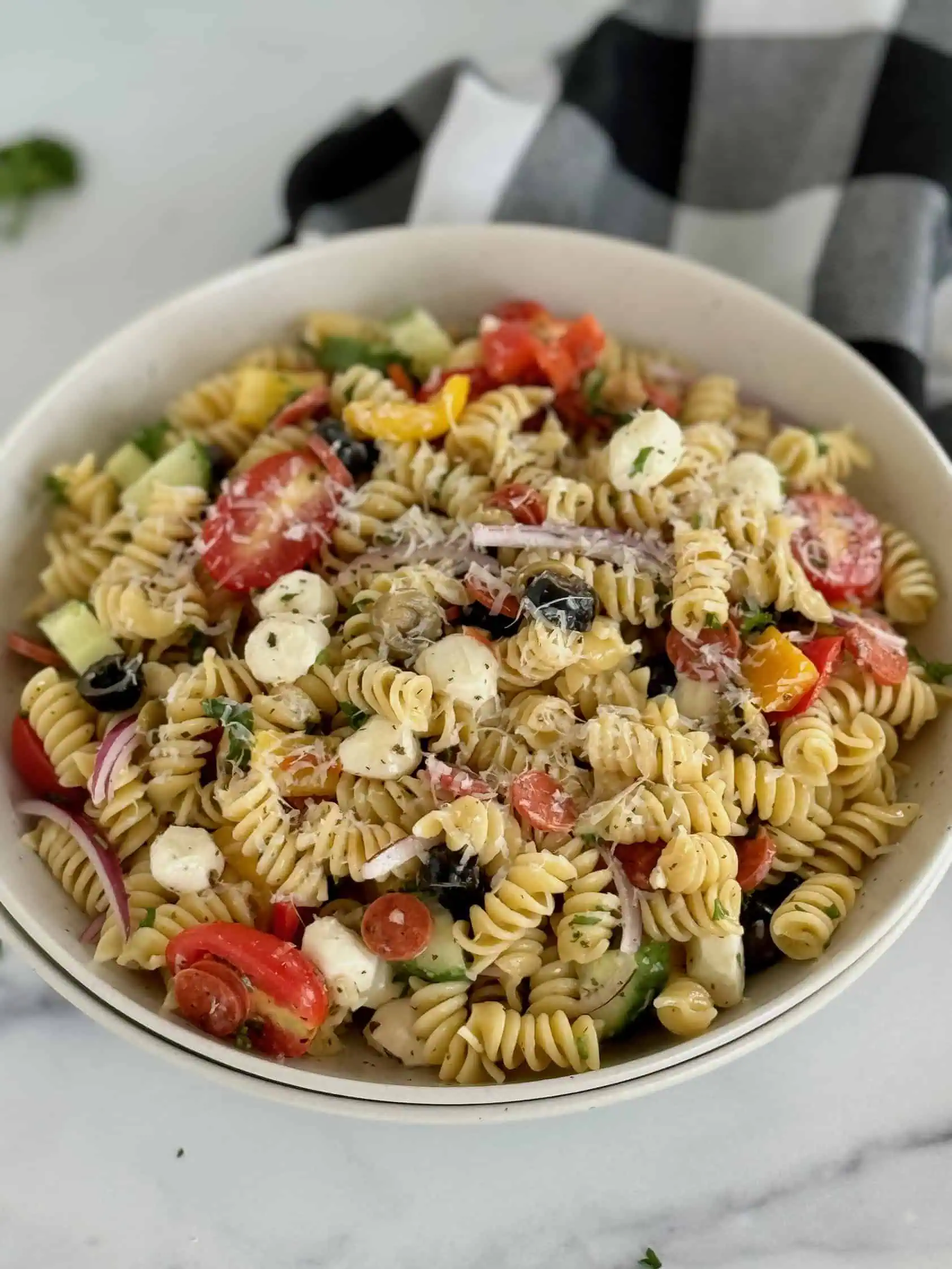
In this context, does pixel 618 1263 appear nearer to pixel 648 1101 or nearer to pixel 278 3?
pixel 648 1101

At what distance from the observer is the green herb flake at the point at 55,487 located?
110 inches

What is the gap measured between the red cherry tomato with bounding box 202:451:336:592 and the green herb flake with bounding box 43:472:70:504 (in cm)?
43

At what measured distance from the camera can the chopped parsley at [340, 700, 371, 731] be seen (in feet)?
7.63

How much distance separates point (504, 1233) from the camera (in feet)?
7.30

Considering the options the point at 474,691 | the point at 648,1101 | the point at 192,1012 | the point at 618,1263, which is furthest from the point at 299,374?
the point at 618,1263

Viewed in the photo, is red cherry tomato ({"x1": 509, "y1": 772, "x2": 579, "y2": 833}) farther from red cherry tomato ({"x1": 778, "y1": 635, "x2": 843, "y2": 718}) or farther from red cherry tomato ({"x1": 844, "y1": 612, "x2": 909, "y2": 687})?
red cherry tomato ({"x1": 844, "y1": 612, "x2": 909, "y2": 687})

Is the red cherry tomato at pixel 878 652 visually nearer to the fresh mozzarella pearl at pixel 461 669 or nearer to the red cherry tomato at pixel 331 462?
the fresh mozzarella pearl at pixel 461 669

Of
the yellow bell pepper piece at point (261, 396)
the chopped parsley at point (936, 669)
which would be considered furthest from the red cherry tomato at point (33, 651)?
the chopped parsley at point (936, 669)

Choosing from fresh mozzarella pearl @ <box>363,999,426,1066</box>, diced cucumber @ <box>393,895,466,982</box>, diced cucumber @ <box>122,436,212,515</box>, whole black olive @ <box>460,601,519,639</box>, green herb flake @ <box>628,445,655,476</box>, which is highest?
green herb flake @ <box>628,445,655,476</box>

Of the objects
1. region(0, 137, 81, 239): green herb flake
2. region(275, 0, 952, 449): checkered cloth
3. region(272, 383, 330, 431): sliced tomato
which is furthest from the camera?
region(0, 137, 81, 239): green herb flake

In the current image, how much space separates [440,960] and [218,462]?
1309 millimetres

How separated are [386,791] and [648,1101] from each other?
2.58 ft

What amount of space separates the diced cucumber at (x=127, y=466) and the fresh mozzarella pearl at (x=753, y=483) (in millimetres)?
1337

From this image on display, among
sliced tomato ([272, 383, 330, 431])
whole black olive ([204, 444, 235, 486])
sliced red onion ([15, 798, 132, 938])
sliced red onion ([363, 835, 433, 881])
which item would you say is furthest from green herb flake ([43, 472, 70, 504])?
sliced red onion ([363, 835, 433, 881])
